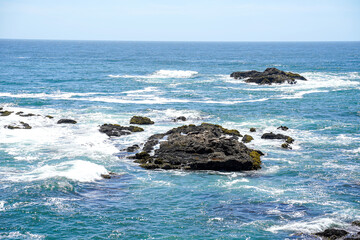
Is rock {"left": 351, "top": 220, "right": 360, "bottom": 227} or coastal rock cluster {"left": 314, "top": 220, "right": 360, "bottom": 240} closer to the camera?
coastal rock cluster {"left": 314, "top": 220, "right": 360, "bottom": 240}

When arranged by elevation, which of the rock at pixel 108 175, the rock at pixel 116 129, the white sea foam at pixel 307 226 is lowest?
the rock at pixel 108 175

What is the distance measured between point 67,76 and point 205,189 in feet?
269

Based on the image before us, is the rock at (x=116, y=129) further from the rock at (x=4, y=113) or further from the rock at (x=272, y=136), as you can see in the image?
the rock at (x=4, y=113)

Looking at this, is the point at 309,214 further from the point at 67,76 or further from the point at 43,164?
the point at 67,76

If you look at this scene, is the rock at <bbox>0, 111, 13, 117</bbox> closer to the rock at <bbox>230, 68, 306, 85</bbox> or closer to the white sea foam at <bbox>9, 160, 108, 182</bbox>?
the white sea foam at <bbox>9, 160, 108, 182</bbox>

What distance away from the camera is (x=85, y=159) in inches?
1553

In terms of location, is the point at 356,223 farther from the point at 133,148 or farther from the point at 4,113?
the point at 4,113

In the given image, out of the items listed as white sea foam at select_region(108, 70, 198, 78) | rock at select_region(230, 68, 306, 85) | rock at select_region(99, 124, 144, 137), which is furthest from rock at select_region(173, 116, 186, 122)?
white sea foam at select_region(108, 70, 198, 78)

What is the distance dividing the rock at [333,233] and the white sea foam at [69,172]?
18.6 meters

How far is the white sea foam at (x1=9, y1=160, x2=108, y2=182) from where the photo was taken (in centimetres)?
3378

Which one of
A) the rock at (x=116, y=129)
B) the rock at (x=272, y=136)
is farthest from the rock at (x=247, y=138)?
the rock at (x=116, y=129)

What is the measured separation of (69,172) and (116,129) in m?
16.3

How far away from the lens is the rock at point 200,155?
121 ft

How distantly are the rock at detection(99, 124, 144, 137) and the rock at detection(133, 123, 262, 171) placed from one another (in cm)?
778
